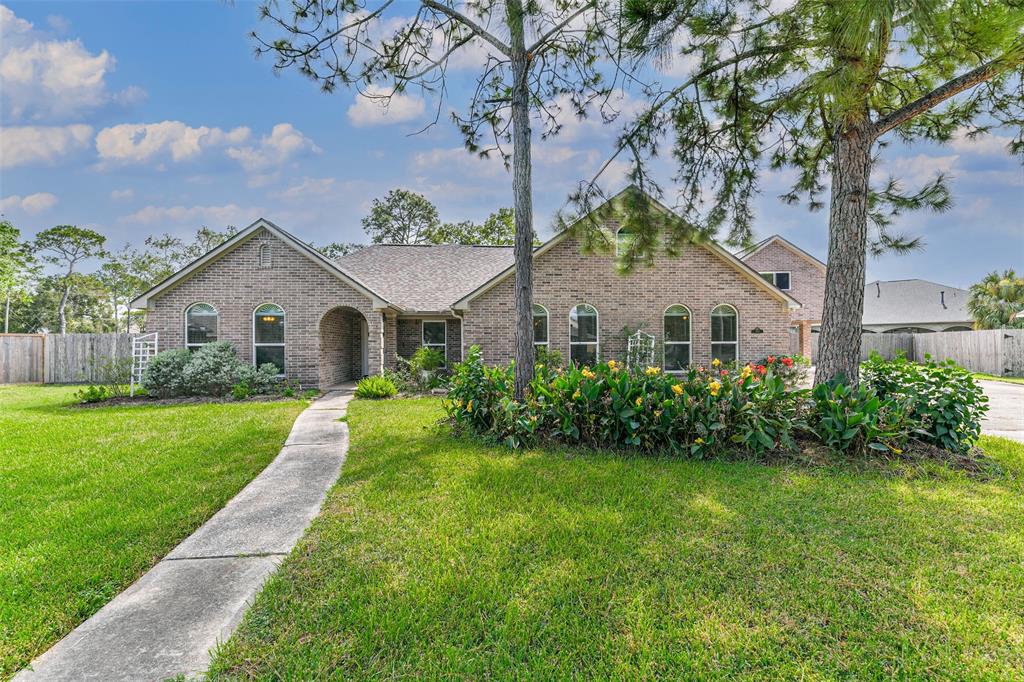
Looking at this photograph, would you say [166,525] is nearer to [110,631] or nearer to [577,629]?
[110,631]

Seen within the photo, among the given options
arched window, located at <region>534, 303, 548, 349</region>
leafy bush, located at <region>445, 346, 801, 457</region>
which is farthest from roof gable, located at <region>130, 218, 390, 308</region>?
leafy bush, located at <region>445, 346, 801, 457</region>

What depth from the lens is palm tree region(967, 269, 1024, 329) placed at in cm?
2088

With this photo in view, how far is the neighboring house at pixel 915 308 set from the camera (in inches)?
1077

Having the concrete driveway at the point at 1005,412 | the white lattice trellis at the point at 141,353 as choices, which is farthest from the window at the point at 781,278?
the white lattice trellis at the point at 141,353

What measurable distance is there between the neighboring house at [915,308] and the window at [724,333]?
19.2 metres

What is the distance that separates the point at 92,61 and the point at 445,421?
11.8m

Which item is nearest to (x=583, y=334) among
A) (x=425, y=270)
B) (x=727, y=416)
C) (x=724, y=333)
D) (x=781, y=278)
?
(x=724, y=333)

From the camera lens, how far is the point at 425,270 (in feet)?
54.5

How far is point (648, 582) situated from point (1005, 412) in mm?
11299

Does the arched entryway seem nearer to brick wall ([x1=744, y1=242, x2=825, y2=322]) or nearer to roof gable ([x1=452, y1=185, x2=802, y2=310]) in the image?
roof gable ([x1=452, y1=185, x2=802, y2=310])

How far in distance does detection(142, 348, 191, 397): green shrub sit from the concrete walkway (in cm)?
887

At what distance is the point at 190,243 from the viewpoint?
3612 centimetres

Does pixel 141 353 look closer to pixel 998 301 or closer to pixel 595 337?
pixel 595 337

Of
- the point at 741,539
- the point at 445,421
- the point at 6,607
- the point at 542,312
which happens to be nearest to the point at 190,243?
the point at 542,312
